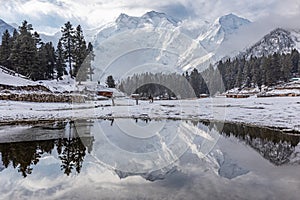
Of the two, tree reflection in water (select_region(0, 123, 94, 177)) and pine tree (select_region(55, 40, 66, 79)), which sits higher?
pine tree (select_region(55, 40, 66, 79))

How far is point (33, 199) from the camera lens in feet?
33.1

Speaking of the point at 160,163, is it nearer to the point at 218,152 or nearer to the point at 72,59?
the point at 218,152

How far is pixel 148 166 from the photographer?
14609 mm

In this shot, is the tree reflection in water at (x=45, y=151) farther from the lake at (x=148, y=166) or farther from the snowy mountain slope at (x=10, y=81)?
the snowy mountain slope at (x=10, y=81)

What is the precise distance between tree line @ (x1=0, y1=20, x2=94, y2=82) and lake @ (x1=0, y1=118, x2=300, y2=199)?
53.8 m

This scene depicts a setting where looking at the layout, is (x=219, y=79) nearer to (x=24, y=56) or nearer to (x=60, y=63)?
(x=60, y=63)

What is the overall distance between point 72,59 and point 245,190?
84.9 metres

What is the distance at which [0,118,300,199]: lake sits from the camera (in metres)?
10.7

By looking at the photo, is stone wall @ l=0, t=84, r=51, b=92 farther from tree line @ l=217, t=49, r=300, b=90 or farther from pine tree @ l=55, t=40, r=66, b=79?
tree line @ l=217, t=49, r=300, b=90

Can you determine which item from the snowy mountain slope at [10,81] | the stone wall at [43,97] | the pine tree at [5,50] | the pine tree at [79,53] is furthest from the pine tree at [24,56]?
the stone wall at [43,97]

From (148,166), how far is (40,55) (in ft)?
236

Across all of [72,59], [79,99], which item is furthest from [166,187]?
[72,59]

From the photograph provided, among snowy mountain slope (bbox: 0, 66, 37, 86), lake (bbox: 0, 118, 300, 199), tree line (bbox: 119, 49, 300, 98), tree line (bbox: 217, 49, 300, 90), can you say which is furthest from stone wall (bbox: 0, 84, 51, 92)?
tree line (bbox: 119, 49, 300, 98)

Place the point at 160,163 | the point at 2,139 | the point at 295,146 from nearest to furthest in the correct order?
the point at 160,163 < the point at 295,146 < the point at 2,139
